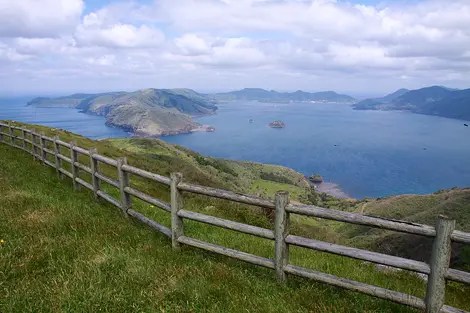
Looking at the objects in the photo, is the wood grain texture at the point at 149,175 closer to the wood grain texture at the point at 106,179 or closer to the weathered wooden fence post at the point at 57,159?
the wood grain texture at the point at 106,179

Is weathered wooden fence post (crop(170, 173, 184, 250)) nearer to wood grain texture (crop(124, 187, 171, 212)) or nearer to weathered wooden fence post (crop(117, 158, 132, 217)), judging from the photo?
wood grain texture (crop(124, 187, 171, 212))

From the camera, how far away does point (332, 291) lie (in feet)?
20.6

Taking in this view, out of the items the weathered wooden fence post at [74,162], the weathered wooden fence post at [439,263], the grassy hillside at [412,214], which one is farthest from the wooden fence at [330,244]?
the grassy hillside at [412,214]

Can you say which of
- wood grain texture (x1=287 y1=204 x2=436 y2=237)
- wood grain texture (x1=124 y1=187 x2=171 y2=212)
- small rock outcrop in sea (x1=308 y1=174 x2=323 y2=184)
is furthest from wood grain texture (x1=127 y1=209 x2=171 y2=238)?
small rock outcrop in sea (x1=308 y1=174 x2=323 y2=184)

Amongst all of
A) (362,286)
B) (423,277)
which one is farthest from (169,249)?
(423,277)

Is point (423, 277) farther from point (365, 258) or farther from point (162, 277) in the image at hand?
point (162, 277)

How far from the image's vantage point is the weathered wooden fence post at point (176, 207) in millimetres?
7824

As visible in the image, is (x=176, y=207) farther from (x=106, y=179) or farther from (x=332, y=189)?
(x=332, y=189)

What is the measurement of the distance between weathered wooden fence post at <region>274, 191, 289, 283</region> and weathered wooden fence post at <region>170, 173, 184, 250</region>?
8.05 ft

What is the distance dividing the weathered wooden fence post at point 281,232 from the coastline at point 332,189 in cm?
17481

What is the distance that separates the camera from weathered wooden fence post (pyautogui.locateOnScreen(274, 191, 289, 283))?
6.29m

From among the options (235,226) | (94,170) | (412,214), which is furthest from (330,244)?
(412,214)

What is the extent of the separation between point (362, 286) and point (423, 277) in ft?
13.8

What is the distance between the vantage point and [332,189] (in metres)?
185
